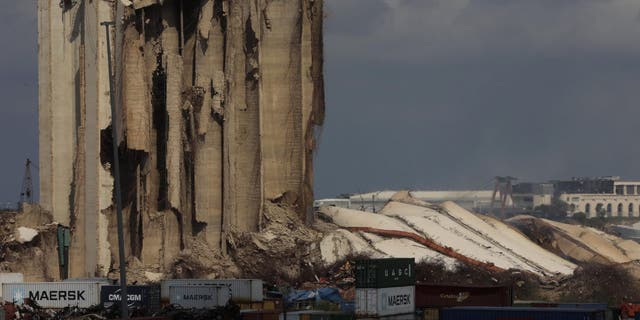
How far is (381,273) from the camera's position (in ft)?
225

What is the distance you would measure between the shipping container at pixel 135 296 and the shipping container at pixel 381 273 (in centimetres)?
1689

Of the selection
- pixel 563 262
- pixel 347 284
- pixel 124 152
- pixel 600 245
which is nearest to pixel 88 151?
pixel 124 152

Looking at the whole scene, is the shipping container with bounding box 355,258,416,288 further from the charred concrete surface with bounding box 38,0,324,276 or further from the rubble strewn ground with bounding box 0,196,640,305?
the charred concrete surface with bounding box 38,0,324,276

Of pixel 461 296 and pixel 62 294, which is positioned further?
pixel 62 294

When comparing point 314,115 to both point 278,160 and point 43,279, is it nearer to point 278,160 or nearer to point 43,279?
point 278,160

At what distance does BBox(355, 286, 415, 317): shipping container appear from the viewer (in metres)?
68.0

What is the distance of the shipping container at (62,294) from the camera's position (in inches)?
3305

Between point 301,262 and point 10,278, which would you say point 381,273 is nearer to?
point 10,278

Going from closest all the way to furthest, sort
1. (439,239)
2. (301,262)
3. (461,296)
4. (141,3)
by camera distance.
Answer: (461,296) < (301,262) < (141,3) < (439,239)

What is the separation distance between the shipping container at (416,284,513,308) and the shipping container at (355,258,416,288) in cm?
677

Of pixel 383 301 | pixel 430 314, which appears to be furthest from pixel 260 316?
pixel 430 314

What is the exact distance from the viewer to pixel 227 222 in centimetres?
11150

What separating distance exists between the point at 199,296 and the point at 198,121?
32198mm

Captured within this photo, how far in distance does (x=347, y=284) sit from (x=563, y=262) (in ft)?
80.9
